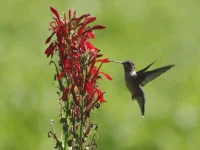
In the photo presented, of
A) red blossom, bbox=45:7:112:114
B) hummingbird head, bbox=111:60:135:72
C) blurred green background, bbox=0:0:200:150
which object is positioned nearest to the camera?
red blossom, bbox=45:7:112:114

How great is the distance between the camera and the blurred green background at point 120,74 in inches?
365

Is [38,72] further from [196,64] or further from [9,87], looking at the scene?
[196,64]

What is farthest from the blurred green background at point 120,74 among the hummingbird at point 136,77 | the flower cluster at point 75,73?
the flower cluster at point 75,73

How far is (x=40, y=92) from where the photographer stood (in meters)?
10.5

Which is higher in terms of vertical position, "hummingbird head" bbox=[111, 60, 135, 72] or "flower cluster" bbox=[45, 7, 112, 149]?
"hummingbird head" bbox=[111, 60, 135, 72]

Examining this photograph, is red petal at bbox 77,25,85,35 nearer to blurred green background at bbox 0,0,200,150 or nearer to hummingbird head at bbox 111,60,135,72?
hummingbird head at bbox 111,60,135,72

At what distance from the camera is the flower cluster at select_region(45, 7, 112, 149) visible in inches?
173

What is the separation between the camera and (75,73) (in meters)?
4.41

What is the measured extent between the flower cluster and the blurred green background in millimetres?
4286

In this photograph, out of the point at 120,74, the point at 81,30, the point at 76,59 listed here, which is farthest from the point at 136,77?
the point at 120,74

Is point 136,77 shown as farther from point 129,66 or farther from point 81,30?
point 81,30

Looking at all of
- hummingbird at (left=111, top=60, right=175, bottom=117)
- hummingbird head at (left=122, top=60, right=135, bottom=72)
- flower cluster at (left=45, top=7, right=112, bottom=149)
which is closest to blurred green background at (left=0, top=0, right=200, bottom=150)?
hummingbird at (left=111, top=60, right=175, bottom=117)

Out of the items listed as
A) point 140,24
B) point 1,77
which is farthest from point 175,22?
point 1,77

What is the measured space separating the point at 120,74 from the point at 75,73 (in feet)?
24.1
